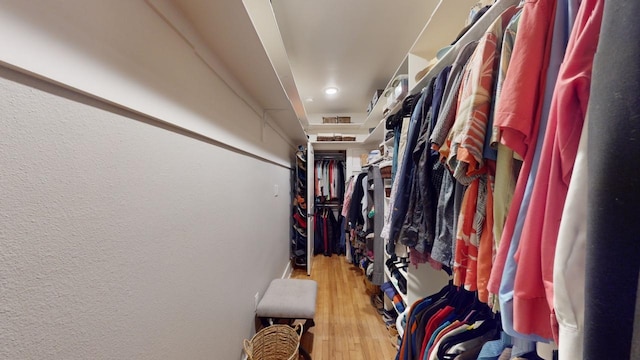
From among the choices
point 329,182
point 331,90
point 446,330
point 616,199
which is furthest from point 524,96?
point 329,182

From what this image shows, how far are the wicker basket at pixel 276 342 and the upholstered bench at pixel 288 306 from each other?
3.3 inches

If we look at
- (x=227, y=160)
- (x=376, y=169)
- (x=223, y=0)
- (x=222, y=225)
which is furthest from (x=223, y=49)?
(x=376, y=169)

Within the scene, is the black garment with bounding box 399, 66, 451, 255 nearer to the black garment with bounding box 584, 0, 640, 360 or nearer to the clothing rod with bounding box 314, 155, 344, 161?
the black garment with bounding box 584, 0, 640, 360

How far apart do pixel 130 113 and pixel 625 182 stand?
2.90ft

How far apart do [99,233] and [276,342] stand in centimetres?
124

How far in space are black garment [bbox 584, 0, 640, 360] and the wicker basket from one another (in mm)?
1353

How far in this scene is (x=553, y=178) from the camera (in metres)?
0.34

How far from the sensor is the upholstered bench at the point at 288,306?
1.40 meters

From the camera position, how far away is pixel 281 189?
245 cm

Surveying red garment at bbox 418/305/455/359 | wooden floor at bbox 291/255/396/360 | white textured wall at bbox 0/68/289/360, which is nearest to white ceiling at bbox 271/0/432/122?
white textured wall at bbox 0/68/289/360

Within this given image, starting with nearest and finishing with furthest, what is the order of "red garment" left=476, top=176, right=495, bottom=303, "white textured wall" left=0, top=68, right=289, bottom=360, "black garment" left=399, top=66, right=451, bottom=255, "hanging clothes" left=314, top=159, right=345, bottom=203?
"white textured wall" left=0, top=68, right=289, bottom=360 < "red garment" left=476, top=176, right=495, bottom=303 < "black garment" left=399, top=66, right=451, bottom=255 < "hanging clothes" left=314, top=159, right=345, bottom=203

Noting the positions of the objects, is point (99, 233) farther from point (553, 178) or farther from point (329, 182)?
point (329, 182)

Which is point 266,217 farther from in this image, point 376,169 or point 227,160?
point 376,169

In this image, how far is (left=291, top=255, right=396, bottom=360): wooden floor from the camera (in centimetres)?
157
